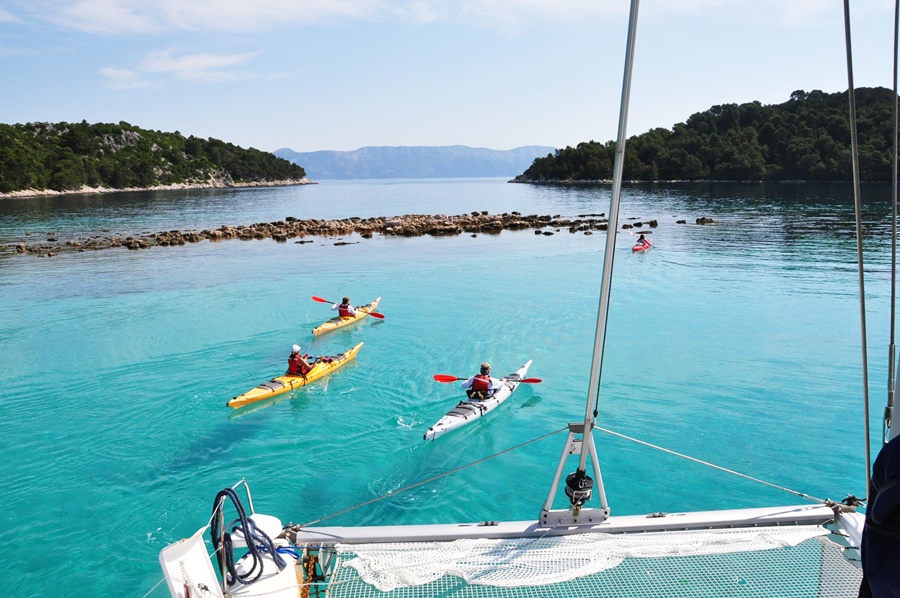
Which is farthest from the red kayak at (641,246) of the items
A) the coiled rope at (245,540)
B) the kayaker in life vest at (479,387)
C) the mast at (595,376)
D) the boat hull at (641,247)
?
the coiled rope at (245,540)

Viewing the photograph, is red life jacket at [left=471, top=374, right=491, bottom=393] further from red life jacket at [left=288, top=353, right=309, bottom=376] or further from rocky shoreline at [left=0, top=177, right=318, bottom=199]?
rocky shoreline at [left=0, top=177, right=318, bottom=199]

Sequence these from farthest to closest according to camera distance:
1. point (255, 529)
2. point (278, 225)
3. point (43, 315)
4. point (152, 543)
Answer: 1. point (278, 225)
2. point (43, 315)
3. point (152, 543)
4. point (255, 529)

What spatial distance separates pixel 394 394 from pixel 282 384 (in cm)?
316

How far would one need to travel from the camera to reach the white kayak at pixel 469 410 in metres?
14.5

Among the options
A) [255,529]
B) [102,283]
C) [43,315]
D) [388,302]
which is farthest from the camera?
[102,283]

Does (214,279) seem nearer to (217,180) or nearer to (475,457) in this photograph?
(475,457)

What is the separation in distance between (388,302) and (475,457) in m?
16.4

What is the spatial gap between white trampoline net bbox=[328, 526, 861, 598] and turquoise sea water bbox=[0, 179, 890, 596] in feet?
18.4

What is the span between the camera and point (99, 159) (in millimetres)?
151500

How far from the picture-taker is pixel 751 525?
6211 mm

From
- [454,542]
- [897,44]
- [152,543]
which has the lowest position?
[152,543]

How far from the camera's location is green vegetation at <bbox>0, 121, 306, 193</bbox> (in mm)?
122875

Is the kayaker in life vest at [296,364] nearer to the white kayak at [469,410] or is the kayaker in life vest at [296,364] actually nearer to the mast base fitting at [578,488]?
the white kayak at [469,410]

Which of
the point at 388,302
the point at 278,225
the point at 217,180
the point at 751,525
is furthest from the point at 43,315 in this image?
the point at 217,180
